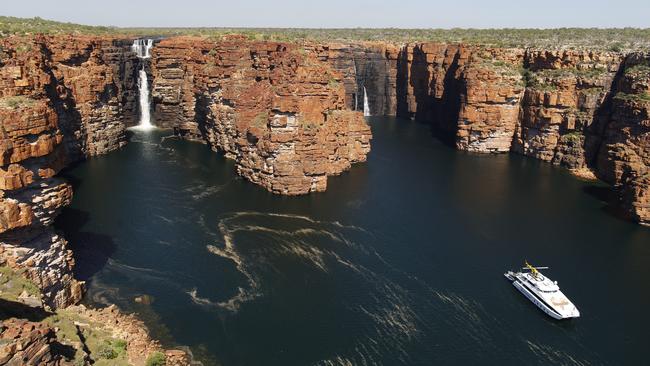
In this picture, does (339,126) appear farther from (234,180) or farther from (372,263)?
(372,263)

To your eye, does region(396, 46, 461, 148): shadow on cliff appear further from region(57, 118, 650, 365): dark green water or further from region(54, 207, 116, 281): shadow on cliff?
region(54, 207, 116, 281): shadow on cliff

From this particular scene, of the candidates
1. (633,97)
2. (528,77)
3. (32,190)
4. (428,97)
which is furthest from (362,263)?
(428,97)

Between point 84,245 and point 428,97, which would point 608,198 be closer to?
point 428,97

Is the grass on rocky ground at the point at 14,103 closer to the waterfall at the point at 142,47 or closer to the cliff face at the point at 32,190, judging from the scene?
the cliff face at the point at 32,190

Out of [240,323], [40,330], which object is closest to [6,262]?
[40,330]

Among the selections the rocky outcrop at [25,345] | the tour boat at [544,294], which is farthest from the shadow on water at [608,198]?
the rocky outcrop at [25,345]

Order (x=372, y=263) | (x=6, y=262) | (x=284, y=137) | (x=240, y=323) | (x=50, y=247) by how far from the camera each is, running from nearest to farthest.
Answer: (x=6, y=262), (x=50, y=247), (x=240, y=323), (x=372, y=263), (x=284, y=137)

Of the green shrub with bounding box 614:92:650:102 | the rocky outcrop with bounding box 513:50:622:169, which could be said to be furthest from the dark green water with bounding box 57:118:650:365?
the green shrub with bounding box 614:92:650:102
